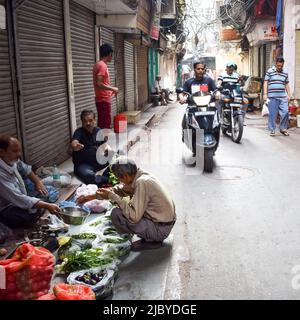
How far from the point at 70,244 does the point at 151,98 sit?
19.9 metres

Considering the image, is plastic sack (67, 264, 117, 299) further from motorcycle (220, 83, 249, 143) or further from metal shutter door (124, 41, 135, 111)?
metal shutter door (124, 41, 135, 111)

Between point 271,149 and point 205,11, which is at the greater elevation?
point 205,11

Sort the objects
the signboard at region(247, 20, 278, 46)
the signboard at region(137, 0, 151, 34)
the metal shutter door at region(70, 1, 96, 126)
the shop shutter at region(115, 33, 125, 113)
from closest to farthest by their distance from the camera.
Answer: the metal shutter door at region(70, 1, 96, 126), the signboard at region(137, 0, 151, 34), the shop shutter at region(115, 33, 125, 113), the signboard at region(247, 20, 278, 46)

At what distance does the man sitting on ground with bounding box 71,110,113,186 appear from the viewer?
6754mm

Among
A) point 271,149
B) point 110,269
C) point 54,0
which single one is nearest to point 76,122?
point 54,0

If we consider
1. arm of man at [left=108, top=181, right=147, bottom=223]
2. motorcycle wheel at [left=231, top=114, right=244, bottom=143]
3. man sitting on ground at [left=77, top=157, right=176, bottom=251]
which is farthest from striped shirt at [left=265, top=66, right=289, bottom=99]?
arm of man at [left=108, top=181, right=147, bottom=223]

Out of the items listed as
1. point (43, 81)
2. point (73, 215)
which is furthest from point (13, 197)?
point (43, 81)

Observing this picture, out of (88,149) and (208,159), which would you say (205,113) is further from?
(88,149)

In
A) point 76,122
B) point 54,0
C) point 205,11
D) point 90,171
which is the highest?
point 205,11

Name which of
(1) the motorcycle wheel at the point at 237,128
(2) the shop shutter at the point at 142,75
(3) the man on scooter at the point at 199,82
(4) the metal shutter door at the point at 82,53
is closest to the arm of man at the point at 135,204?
(3) the man on scooter at the point at 199,82

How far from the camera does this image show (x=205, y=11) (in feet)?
99.6

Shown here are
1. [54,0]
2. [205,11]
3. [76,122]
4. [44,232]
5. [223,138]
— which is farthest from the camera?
[205,11]

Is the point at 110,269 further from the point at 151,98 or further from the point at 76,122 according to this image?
the point at 151,98

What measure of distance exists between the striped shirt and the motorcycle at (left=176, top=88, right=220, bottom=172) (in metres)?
3.89
